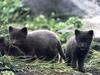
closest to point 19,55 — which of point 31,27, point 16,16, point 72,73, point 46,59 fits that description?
point 46,59

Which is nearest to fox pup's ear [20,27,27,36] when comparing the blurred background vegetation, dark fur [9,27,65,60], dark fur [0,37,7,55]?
dark fur [9,27,65,60]

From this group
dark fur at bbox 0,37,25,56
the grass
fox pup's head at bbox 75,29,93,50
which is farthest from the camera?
dark fur at bbox 0,37,25,56

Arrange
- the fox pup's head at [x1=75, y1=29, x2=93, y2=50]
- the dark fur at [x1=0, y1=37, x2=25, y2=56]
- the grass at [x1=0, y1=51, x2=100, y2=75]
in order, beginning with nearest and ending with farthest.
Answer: the grass at [x1=0, y1=51, x2=100, y2=75] < the fox pup's head at [x1=75, y1=29, x2=93, y2=50] < the dark fur at [x1=0, y1=37, x2=25, y2=56]

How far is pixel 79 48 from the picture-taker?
9820mm

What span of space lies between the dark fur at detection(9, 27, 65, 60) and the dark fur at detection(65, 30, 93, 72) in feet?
1.22

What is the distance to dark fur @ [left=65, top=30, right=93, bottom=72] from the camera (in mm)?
9633

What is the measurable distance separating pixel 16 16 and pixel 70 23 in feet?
10.8

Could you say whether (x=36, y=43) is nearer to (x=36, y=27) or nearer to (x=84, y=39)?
(x=84, y=39)

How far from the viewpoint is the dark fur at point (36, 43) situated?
34.6ft

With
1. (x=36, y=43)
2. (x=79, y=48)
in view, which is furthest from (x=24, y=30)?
(x=79, y=48)

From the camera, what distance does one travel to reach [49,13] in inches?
664

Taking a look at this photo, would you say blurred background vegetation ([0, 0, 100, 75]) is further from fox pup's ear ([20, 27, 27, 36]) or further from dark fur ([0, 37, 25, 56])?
fox pup's ear ([20, 27, 27, 36])

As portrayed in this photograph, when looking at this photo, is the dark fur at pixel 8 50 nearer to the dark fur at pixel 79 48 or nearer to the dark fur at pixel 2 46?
the dark fur at pixel 2 46

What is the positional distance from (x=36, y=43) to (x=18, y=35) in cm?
41
